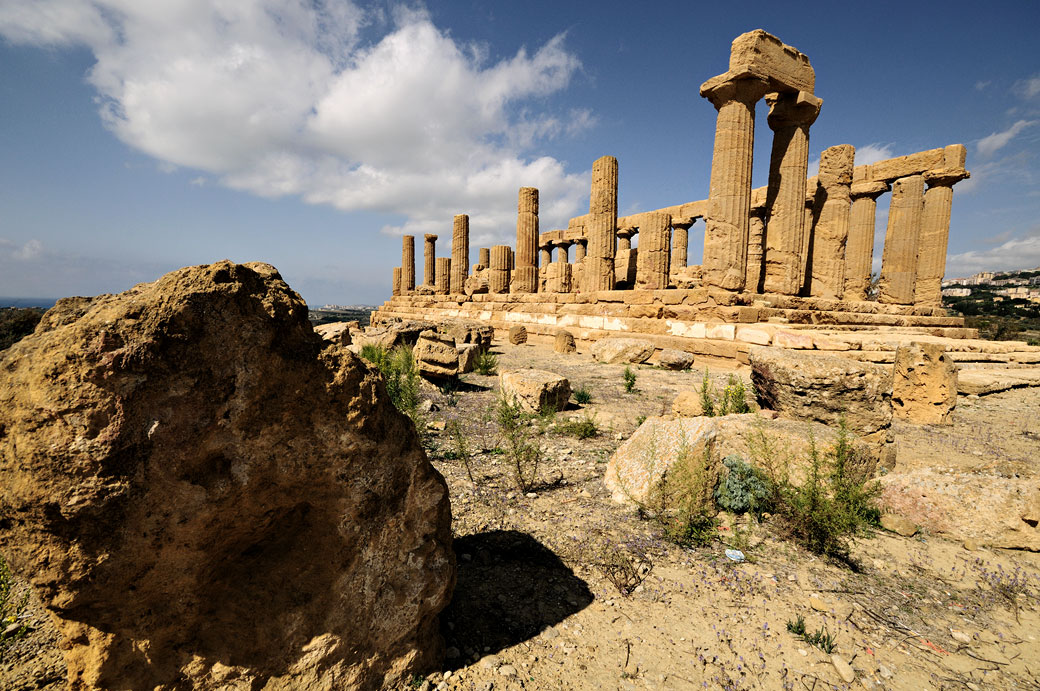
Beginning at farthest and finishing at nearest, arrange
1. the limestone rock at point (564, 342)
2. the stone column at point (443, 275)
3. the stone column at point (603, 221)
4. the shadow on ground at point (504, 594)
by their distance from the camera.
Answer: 1. the stone column at point (443, 275)
2. the stone column at point (603, 221)
3. the limestone rock at point (564, 342)
4. the shadow on ground at point (504, 594)

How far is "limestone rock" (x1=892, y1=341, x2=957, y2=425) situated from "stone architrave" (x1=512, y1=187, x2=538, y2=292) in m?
12.4

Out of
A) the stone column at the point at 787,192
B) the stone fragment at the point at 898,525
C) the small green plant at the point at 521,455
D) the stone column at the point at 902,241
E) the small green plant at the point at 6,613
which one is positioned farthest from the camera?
the stone column at the point at 902,241

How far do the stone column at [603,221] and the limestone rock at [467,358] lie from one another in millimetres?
6991

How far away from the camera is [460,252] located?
68.7 feet

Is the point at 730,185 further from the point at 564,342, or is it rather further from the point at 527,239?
the point at 527,239

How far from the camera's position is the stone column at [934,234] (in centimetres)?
1348

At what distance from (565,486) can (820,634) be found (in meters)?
1.58

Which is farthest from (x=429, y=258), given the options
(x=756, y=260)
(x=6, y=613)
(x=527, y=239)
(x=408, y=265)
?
(x=6, y=613)

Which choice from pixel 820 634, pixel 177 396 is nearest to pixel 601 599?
pixel 820 634

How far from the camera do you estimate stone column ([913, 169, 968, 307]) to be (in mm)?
13477

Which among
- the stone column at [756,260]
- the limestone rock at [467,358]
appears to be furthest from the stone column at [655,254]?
the limestone rock at [467,358]

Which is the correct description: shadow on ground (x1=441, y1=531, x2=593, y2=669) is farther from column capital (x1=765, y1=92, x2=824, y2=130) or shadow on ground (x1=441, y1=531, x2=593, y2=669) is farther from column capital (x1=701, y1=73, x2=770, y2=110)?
column capital (x1=765, y1=92, x2=824, y2=130)

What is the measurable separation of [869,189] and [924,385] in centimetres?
1316

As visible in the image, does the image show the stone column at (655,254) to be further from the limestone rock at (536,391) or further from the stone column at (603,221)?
the limestone rock at (536,391)
